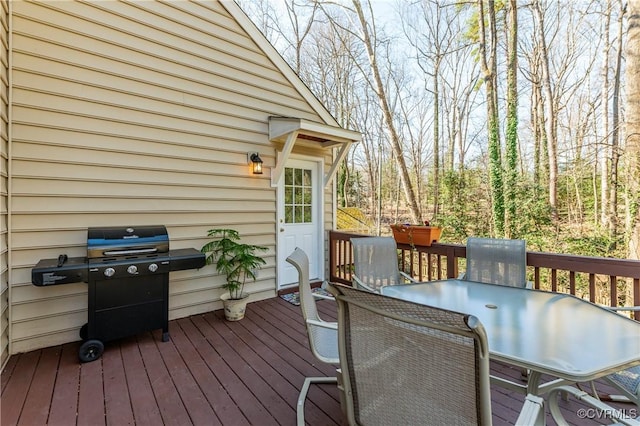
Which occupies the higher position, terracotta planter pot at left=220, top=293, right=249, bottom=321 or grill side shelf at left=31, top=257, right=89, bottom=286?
grill side shelf at left=31, top=257, right=89, bottom=286

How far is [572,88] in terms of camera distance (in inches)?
362

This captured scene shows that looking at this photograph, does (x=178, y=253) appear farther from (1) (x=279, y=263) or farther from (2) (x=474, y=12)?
Result: (2) (x=474, y=12)

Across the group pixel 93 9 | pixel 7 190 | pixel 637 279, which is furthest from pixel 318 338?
pixel 93 9

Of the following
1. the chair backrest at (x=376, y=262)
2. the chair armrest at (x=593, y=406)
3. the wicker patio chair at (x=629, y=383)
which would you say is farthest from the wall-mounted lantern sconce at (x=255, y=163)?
the wicker patio chair at (x=629, y=383)

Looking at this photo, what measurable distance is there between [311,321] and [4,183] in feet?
9.42

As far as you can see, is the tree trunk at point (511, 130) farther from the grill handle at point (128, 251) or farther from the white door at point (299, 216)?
the grill handle at point (128, 251)

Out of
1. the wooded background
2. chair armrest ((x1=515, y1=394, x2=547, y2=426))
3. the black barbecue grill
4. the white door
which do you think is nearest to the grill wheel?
the black barbecue grill

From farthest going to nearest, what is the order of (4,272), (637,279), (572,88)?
1. (572,88)
2. (4,272)
3. (637,279)

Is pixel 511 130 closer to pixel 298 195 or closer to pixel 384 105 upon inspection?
pixel 384 105

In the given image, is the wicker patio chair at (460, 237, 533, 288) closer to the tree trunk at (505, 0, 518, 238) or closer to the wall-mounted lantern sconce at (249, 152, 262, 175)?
the wall-mounted lantern sconce at (249, 152, 262, 175)

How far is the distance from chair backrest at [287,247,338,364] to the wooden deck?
1.40ft

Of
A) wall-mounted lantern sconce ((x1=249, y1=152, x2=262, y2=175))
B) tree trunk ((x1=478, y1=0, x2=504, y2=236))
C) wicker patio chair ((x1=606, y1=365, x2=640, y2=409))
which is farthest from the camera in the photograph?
tree trunk ((x1=478, y1=0, x2=504, y2=236))

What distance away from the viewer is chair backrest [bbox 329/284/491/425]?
0.84 m

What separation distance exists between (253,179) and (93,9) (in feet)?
7.69
